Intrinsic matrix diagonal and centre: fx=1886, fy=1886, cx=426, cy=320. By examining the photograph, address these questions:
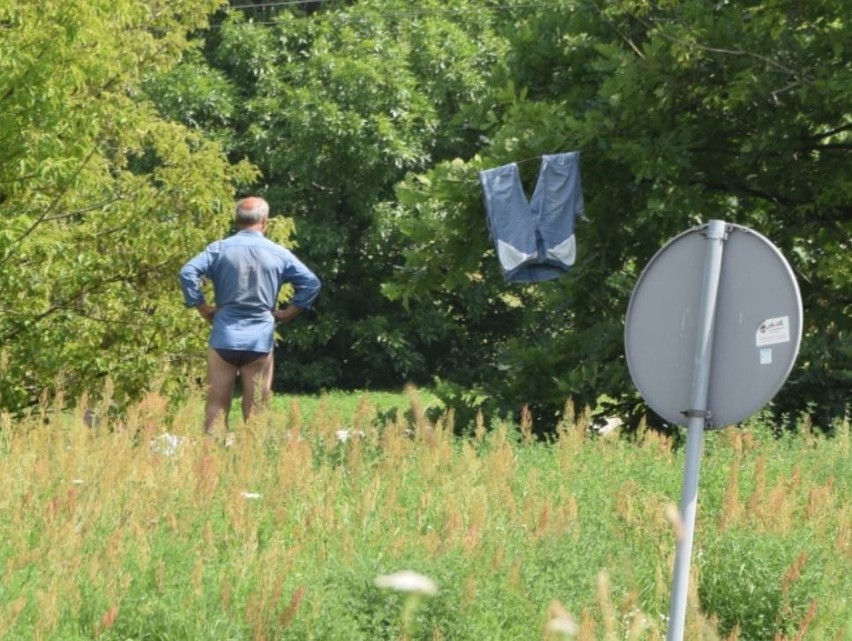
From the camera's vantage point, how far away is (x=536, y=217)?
16.5m

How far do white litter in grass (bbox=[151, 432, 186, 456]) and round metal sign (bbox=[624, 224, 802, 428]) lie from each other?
9.78ft

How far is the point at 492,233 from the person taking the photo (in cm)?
1675

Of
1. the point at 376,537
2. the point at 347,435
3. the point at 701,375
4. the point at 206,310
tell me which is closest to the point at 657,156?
the point at 206,310

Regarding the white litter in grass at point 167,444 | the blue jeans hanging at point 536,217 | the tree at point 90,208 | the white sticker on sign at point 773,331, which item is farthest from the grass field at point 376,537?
the blue jeans hanging at point 536,217

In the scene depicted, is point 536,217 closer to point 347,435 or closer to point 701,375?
point 347,435

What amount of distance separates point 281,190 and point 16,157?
68.1 feet

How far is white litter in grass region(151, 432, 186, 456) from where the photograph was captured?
8773 mm

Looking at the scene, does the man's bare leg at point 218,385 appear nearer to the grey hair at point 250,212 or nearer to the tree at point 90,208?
the grey hair at point 250,212

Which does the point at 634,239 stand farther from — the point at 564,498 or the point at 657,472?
the point at 564,498

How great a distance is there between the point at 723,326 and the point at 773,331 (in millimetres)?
203

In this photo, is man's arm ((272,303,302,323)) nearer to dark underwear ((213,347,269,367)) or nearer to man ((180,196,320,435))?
man ((180,196,320,435))

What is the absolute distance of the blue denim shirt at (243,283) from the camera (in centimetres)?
1078

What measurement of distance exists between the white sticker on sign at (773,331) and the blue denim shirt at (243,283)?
4.87 m

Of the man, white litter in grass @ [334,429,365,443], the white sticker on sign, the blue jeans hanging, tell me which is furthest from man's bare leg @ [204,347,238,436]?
the blue jeans hanging
